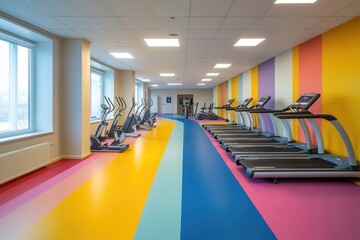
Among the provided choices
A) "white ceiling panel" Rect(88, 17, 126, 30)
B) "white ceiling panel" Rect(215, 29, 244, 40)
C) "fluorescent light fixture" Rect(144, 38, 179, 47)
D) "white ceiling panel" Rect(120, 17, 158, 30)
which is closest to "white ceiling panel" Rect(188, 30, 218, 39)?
"white ceiling panel" Rect(215, 29, 244, 40)

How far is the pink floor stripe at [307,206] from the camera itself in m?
2.14

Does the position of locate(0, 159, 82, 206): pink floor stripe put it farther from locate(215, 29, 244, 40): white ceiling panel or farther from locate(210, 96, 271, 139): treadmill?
locate(210, 96, 271, 139): treadmill

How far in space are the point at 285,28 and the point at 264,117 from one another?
408 cm

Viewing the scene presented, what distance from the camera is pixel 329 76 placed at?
454cm

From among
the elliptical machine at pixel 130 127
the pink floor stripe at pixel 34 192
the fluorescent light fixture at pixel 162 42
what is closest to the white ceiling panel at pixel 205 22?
the fluorescent light fixture at pixel 162 42

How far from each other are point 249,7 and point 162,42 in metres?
2.47

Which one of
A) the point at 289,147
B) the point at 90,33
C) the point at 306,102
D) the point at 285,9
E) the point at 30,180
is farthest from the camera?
the point at 289,147

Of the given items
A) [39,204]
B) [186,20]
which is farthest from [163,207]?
[186,20]

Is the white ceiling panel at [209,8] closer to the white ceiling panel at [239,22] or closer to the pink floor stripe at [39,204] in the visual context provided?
the white ceiling panel at [239,22]

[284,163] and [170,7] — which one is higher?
[170,7]

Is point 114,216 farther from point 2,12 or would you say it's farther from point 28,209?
point 2,12

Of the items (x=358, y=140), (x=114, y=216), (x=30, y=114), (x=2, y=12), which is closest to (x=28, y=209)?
(x=114, y=216)

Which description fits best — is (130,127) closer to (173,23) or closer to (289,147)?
(173,23)

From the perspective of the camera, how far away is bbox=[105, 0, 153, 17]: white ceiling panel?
3221 mm
